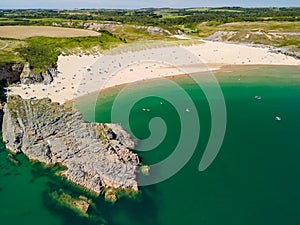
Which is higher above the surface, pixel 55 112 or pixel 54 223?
pixel 55 112

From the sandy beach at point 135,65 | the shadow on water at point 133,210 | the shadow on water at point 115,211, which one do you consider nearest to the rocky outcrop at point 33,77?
the sandy beach at point 135,65

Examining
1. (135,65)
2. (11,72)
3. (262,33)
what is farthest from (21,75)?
(262,33)

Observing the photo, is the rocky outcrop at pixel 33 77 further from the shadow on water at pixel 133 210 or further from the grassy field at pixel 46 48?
the shadow on water at pixel 133 210

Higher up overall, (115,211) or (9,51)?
(9,51)

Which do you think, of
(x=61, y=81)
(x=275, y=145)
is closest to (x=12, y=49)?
(x=61, y=81)

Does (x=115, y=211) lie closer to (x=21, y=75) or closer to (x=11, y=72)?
(x=21, y=75)

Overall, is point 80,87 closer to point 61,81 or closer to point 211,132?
point 61,81
